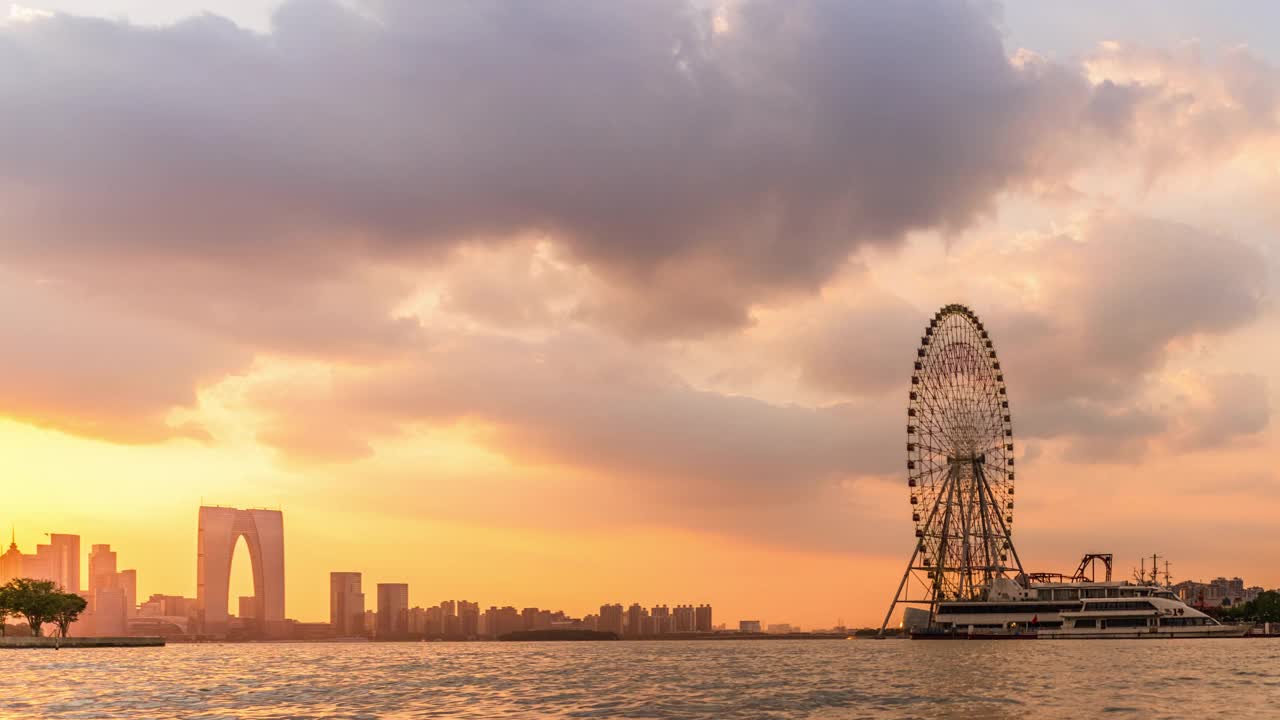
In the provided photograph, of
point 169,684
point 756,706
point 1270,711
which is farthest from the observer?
point 169,684

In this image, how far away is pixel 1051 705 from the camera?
276 ft

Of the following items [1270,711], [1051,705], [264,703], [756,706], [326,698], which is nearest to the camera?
[1270,711]

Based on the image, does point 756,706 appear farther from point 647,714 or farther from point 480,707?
point 480,707

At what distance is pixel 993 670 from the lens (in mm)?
129000

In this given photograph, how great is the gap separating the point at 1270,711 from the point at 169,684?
9805cm

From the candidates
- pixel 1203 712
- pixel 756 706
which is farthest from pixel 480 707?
pixel 1203 712

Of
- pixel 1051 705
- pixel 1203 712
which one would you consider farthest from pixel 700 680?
pixel 1203 712

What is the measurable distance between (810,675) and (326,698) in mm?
51701

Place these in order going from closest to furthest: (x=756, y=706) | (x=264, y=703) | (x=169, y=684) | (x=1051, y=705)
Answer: (x=1051, y=705)
(x=756, y=706)
(x=264, y=703)
(x=169, y=684)

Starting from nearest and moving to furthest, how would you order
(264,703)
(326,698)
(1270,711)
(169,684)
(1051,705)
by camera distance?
(1270,711)
(1051,705)
(264,703)
(326,698)
(169,684)

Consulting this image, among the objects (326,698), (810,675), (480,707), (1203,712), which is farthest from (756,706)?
(810,675)

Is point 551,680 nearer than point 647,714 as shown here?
No

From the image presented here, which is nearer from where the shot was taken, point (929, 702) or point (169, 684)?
point (929, 702)

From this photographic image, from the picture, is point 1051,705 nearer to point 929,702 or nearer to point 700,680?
point 929,702
